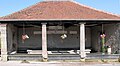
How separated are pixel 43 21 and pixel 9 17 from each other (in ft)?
8.88

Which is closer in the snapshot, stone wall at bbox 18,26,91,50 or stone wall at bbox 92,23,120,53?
stone wall at bbox 92,23,120,53

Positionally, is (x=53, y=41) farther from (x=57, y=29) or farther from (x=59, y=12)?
(x=59, y=12)

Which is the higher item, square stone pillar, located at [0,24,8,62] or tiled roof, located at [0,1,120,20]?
tiled roof, located at [0,1,120,20]

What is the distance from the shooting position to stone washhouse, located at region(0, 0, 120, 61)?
20891 mm

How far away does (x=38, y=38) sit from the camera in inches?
1064

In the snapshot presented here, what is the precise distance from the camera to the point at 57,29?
26719mm

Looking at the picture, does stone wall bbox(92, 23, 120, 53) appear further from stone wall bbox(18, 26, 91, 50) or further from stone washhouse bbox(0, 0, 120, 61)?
stone wall bbox(18, 26, 91, 50)

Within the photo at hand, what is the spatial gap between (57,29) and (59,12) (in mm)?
4480

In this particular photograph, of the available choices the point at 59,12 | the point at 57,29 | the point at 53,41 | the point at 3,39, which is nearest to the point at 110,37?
the point at 59,12

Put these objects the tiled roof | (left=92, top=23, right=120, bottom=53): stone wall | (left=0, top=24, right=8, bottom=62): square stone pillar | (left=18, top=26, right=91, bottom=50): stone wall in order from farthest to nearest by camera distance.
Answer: (left=18, top=26, right=91, bottom=50): stone wall → (left=92, top=23, right=120, bottom=53): stone wall → the tiled roof → (left=0, top=24, right=8, bottom=62): square stone pillar

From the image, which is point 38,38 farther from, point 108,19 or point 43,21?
point 108,19

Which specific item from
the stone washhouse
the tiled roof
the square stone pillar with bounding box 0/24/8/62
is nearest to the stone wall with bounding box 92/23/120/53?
the stone washhouse

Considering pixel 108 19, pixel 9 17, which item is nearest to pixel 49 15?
pixel 9 17

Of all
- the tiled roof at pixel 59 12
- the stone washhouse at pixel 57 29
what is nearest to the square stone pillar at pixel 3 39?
the stone washhouse at pixel 57 29
